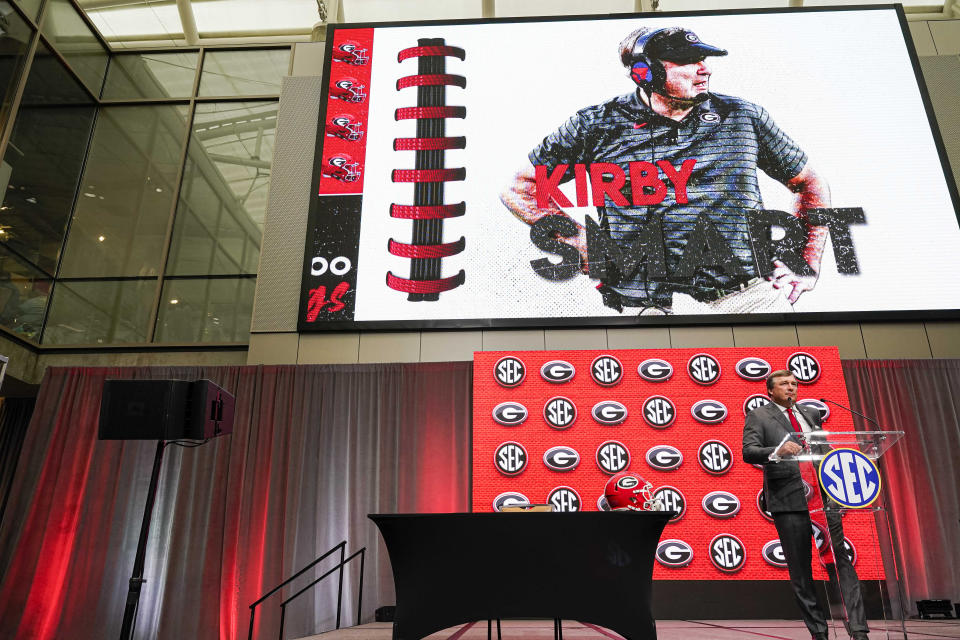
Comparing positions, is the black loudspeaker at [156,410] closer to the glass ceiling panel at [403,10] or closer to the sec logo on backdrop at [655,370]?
the sec logo on backdrop at [655,370]

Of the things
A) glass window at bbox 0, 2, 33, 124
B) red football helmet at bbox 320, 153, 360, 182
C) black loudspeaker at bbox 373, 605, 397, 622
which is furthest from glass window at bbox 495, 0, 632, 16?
black loudspeaker at bbox 373, 605, 397, 622

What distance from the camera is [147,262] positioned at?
8055 mm

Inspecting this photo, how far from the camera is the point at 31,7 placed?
25.8ft

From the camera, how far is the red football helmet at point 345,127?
775 centimetres

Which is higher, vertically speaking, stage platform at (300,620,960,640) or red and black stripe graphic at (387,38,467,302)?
red and black stripe graphic at (387,38,467,302)

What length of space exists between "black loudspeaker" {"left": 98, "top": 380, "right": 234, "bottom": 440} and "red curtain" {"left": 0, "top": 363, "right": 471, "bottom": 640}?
2.67 meters

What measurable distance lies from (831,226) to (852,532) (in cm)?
511

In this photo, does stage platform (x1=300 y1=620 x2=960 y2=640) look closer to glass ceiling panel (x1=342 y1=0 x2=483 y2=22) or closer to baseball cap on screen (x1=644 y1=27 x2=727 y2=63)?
baseball cap on screen (x1=644 y1=27 x2=727 y2=63)

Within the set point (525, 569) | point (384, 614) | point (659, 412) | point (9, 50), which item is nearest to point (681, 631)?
point (659, 412)

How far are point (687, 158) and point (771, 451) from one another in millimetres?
4945

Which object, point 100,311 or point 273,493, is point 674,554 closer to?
point 273,493

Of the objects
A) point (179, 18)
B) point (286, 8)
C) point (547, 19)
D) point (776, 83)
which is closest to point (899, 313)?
point (776, 83)

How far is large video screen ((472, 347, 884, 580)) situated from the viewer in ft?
18.8

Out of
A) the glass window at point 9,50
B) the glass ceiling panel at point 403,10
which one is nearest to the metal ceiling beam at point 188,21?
the glass ceiling panel at point 403,10
